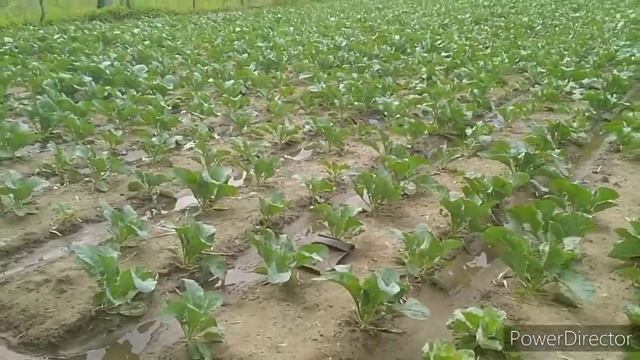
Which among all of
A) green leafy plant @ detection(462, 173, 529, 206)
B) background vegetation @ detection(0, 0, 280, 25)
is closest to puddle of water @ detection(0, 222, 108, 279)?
green leafy plant @ detection(462, 173, 529, 206)

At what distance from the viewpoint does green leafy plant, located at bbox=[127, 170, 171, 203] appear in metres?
3.96

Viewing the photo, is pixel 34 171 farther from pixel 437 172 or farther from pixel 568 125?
pixel 568 125

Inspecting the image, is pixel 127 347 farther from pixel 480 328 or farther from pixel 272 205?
pixel 480 328

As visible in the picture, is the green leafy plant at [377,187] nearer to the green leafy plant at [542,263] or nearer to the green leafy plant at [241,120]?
the green leafy plant at [542,263]

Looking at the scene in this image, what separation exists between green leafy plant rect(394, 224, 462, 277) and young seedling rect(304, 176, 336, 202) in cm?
90

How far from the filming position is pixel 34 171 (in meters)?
4.54

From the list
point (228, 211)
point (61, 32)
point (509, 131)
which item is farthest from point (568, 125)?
point (61, 32)

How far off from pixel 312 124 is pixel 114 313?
340 centimetres

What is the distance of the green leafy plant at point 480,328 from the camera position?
7.74 ft

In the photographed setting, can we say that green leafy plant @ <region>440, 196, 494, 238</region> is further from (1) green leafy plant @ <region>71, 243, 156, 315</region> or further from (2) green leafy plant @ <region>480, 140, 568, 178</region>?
(1) green leafy plant @ <region>71, 243, 156, 315</region>

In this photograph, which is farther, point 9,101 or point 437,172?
point 9,101

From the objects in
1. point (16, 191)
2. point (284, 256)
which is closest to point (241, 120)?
point (16, 191)

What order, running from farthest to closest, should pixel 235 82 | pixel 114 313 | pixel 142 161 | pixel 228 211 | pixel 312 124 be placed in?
pixel 235 82
pixel 312 124
pixel 142 161
pixel 228 211
pixel 114 313

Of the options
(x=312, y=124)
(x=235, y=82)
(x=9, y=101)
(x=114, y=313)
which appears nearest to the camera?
(x=114, y=313)
